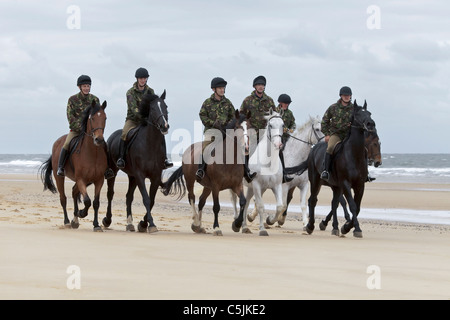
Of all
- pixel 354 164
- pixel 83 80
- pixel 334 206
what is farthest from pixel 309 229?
pixel 83 80

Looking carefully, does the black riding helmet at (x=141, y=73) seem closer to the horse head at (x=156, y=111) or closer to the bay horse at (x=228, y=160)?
the horse head at (x=156, y=111)

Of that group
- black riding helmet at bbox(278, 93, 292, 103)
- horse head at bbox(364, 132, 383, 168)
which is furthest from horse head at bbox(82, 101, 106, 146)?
horse head at bbox(364, 132, 383, 168)

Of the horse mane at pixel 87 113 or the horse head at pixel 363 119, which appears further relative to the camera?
the horse mane at pixel 87 113

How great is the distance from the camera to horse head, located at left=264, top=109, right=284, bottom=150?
13.5 meters

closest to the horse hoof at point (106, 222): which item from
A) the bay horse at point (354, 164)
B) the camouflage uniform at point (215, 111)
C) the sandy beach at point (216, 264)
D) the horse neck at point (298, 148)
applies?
the sandy beach at point (216, 264)

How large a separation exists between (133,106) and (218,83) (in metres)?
1.58

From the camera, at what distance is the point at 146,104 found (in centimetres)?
1396

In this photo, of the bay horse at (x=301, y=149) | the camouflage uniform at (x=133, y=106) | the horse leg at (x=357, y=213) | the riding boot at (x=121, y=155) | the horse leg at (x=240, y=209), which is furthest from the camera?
the bay horse at (x=301, y=149)

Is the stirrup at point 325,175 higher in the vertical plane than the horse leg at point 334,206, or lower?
higher

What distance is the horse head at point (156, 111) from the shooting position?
1346 cm

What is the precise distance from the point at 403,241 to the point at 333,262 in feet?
12.3

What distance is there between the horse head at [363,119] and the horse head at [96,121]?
4360 millimetres
